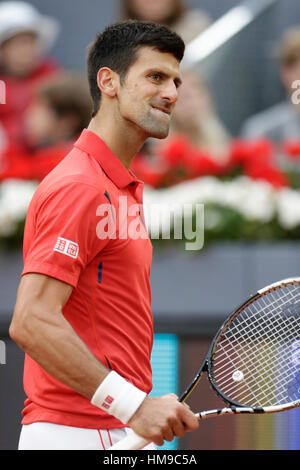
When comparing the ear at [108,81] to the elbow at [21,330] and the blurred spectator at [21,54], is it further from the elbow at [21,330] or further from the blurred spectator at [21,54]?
the blurred spectator at [21,54]

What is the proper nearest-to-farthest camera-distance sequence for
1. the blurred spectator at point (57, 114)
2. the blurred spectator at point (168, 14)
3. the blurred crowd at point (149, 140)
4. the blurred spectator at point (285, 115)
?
the blurred crowd at point (149, 140), the blurred spectator at point (57, 114), the blurred spectator at point (285, 115), the blurred spectator at point (168, 14)

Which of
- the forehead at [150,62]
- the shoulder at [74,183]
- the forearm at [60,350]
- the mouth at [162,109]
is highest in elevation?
the forehead at [150,62]

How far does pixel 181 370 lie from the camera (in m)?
4.04

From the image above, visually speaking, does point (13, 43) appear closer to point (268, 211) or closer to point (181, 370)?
point (268, 211)

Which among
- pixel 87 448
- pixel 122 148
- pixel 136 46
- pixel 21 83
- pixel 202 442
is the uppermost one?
pixel 21 83

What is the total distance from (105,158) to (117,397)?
0.65m

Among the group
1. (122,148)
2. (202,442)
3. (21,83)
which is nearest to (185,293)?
(202,442)

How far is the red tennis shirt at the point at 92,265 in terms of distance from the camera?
2084 mm

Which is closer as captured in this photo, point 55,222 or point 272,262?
point 55,222

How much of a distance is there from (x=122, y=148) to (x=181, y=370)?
1.88 meters

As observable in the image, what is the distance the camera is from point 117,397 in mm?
2062

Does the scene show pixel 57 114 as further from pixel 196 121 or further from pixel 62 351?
pixel 62 351

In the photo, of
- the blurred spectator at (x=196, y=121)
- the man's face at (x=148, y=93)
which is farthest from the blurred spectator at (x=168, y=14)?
the man's face at (x=148, y=93)

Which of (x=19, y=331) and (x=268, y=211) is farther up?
(x=268, y=211)
